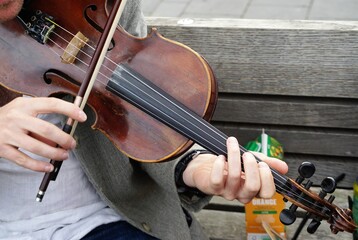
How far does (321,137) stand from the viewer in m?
1.61

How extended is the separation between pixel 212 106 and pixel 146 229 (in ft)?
1.26

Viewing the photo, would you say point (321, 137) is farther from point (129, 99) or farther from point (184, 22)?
point (129, 99)

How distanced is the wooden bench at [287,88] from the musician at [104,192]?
11.7 inches

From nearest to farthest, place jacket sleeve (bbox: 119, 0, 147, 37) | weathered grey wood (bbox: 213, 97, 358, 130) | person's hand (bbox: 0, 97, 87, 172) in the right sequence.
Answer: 1. person's hand (bbox: 0, 97, 87, 172)
2. jacket sleeve (bbox: 119, 0, 147, 37)
3. weathered grey wood (bbox: 213, 97, 358, 130)

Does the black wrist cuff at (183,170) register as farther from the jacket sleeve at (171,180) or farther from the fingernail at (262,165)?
the fingernail at (262,165)

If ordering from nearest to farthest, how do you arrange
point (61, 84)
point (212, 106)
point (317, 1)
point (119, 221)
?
1. point (212, 106)
2. point (61, 84)
3. point (119, 221)
4. point (317, 1)

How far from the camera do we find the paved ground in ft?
9.49

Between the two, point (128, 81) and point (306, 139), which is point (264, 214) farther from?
point (128, 81)

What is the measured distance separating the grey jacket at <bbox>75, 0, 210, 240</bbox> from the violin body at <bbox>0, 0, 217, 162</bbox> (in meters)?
0.12

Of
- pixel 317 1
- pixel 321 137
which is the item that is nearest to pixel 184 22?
pixel 321 137

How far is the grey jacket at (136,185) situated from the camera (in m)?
1.19

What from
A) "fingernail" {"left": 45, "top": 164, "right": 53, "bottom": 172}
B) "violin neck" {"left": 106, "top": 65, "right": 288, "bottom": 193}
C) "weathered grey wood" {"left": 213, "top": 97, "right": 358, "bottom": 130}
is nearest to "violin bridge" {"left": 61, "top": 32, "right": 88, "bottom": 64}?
"violin neck" {"left": 106, "top": 65, "right": 288, "bottom": 193}

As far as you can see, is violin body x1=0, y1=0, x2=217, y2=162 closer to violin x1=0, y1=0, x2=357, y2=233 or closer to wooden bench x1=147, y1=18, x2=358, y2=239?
violin x1=0, y1=0, x2=357, y2=233

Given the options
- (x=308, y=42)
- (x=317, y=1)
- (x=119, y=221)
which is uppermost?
(x=308, y=42)
